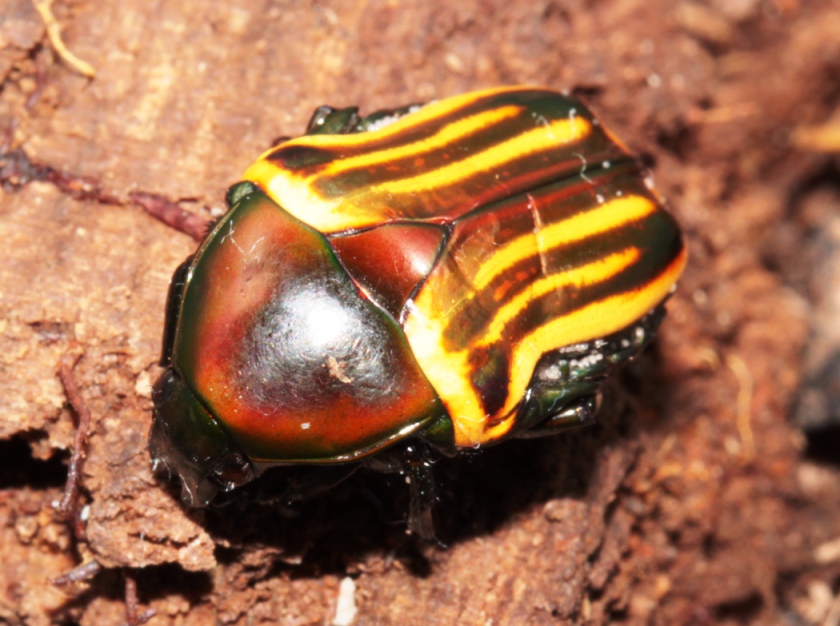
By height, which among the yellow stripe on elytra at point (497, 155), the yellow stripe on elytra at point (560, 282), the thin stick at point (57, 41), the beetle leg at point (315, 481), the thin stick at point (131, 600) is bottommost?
the thin stick at point (131, 600)

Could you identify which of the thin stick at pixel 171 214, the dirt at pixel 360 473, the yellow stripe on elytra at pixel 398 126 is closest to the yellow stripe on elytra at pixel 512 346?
the dirt at pixel 360 473

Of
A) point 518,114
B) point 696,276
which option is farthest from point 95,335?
point 696,276

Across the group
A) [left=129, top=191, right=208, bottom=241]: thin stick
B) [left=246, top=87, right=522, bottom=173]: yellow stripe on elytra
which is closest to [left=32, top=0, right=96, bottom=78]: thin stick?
[left=129, top=191, right=208, bottom=241]: thin stick

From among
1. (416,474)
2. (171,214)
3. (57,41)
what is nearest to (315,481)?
(416,474)

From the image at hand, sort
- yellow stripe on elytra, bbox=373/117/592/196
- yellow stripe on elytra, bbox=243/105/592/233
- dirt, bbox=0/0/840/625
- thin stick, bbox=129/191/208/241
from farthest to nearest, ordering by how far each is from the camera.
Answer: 1. thin stick, bbox=129/191/208/241
2. dirt, bbox=0/0/840/625
3. yellow stripe on elytra, bbox=373/117/592/196
4. yellow stripe on elytra, bbox=243/105/592/233

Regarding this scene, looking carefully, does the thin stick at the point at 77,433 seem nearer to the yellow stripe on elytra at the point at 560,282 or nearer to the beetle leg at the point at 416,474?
the beetle leg at the point at 416,474

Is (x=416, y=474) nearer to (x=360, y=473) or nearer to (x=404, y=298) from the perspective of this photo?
(x=360, y=473)

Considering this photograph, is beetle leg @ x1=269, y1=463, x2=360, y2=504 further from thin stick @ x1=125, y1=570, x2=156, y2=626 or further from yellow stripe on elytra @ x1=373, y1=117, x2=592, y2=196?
yellow stripe on elytra @ x1=373, y1=117, x2=592, y2=196
